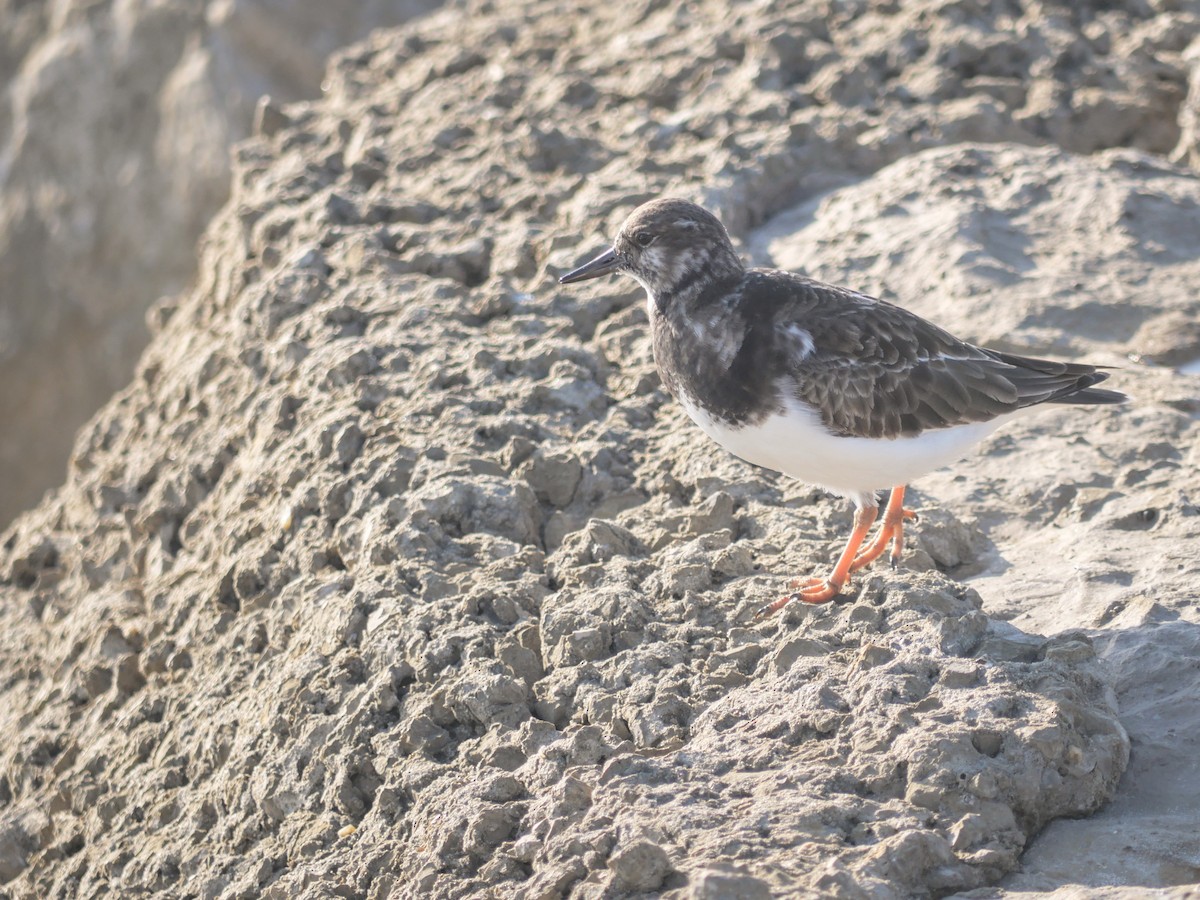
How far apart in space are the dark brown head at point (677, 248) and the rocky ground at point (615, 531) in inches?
36.7

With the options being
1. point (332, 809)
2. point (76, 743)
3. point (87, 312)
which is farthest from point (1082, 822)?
point (87, 312)

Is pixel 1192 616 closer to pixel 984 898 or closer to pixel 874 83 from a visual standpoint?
pixel 984 898

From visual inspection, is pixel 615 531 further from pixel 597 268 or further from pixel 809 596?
pixel 597 268

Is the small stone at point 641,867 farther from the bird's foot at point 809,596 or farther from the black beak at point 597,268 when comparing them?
the black beak at point 597,268

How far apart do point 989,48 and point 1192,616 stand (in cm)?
535

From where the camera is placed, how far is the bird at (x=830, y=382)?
5305mm

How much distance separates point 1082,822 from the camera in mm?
4340

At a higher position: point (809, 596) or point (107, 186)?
point (107, 186)

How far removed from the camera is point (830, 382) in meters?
5.31

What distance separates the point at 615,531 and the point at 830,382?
1.18m

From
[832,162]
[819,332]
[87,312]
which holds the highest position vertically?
[87,312]

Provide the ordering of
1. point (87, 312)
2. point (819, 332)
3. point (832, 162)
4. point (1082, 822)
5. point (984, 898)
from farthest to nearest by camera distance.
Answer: point (87, 312) → point (832, 162) → point (819, 332) → point (1082, 822) → point (984, 898)

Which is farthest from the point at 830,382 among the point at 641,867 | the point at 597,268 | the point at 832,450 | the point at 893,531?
the point at 641,867

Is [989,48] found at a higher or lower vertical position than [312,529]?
higher
